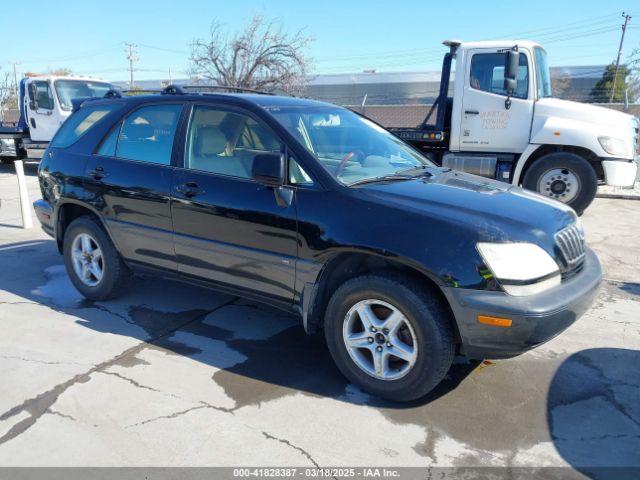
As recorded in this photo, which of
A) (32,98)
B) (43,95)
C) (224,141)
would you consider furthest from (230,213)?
(32,98)

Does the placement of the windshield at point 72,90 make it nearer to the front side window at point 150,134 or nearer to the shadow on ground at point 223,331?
the shadow on ground at point 223,331

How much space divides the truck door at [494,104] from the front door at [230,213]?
6057mm

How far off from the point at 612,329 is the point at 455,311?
2233 mm

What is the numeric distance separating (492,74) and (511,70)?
55cm

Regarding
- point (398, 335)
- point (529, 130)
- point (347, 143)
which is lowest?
point (398, 335)

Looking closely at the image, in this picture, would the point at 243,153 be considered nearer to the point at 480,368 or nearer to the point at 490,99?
the point at 480,368

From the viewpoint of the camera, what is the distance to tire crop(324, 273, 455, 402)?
288 cm

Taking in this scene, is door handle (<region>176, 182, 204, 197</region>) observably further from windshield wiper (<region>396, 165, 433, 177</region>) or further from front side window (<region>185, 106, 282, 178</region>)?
windshield wiper (<region>396, 165, 433, 177</region>)

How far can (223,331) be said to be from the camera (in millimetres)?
4117

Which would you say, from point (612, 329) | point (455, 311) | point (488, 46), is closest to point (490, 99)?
point (488, 46)

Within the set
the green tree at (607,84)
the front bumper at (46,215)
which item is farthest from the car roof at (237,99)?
the green tree at (607,84)

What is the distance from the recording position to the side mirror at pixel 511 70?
25.9ft

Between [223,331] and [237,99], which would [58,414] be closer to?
[223,331]

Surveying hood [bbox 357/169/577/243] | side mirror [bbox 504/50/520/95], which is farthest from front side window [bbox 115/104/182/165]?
side mirror [bbox 504/50/520/95]
